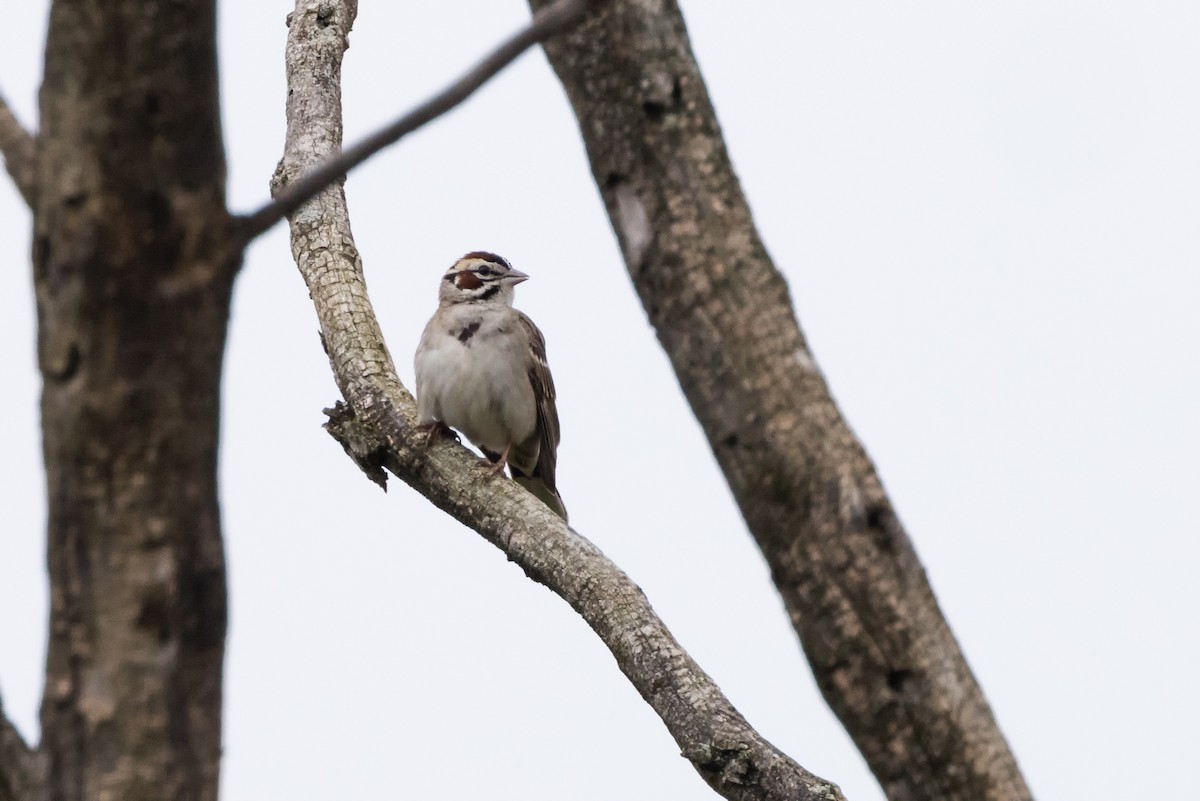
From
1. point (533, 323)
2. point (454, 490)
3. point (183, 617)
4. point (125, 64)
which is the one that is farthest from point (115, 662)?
point (533, 323)

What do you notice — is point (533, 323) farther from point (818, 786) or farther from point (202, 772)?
point (202, 772)

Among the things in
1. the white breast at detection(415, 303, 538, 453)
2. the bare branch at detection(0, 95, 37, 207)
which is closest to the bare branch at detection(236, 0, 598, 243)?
the bare branch at detection(0, 95, 37, 207)

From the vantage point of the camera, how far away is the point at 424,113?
222 cm

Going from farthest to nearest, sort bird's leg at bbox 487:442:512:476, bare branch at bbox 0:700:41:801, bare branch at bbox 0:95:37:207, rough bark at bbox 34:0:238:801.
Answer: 1. bird's leg at bbox 487:442:512:476
2. bare branch at bbox 0:700:41:801
3. bare branch at bbox 0:95:37:207
4. rough bark at bbox 34:0:238:801

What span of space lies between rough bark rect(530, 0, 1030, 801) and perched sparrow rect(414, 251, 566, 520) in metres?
5.42

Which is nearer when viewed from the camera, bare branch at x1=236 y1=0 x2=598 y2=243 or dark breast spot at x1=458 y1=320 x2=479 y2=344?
bare branch at x1=236 y1=0 x2=598 y2=243

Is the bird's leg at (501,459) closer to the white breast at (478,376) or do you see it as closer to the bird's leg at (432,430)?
the white breast at (478,376)

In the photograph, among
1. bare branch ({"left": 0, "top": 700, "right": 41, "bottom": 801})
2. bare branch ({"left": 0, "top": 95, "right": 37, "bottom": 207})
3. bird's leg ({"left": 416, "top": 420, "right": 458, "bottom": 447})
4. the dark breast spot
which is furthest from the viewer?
the dark breast spot

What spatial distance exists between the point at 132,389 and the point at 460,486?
4.06 m

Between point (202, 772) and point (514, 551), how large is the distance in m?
3.53

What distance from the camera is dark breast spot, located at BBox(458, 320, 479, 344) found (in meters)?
8.45

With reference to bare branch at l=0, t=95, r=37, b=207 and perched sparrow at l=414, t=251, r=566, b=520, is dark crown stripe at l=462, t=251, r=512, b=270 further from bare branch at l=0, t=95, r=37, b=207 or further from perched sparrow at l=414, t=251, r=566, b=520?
bare branch at l=0, t=95, r=37, b=207

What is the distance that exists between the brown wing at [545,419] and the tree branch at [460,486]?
72.1 inches

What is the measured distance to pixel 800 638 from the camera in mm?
2301
